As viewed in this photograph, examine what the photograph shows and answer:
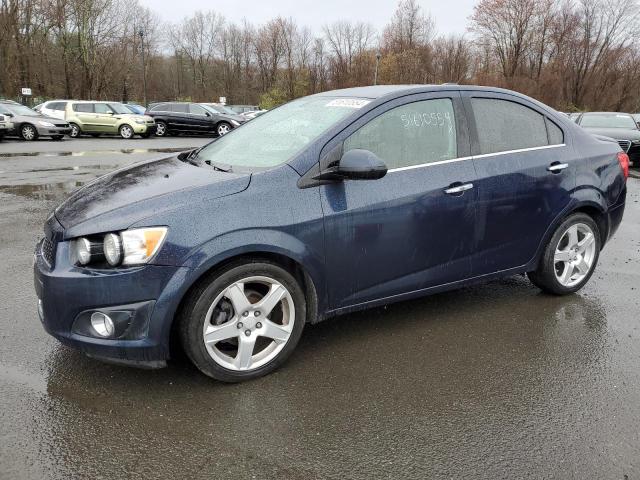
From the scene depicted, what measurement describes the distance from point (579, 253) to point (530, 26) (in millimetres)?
59620

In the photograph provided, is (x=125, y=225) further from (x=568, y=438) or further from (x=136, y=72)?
(x=136, y=72)

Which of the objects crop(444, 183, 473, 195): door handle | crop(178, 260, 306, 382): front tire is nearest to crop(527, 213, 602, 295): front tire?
crop(444, 183, 473, 195): door handle

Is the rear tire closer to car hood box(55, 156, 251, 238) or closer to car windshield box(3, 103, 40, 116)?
car windshield box(3, 103, 40, 116)

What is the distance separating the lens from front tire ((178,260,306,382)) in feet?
9.29

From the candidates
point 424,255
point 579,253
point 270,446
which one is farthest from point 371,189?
point 579,253

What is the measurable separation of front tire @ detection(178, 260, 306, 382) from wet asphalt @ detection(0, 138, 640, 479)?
0.14 meters

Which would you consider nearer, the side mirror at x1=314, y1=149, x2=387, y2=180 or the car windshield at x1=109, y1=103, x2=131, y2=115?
the side mirror at x1=314, y1=149, x2=387, y2=180

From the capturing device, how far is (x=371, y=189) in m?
3.25

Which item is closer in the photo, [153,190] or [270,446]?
[270,446]

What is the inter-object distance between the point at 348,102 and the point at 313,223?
1.03m

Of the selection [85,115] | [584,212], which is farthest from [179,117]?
[584,212]

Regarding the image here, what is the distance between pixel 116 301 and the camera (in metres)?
2.69

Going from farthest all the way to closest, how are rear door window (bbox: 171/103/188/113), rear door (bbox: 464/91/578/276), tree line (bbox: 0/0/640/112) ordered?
1. tree line (bbox: 0/0/640/112)
2. rear door window (bbox: 171/103/188/113)
3. rear door (bbox: 464/91/578/276)

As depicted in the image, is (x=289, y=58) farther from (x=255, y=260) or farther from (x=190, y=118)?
(x=255, y=260)
